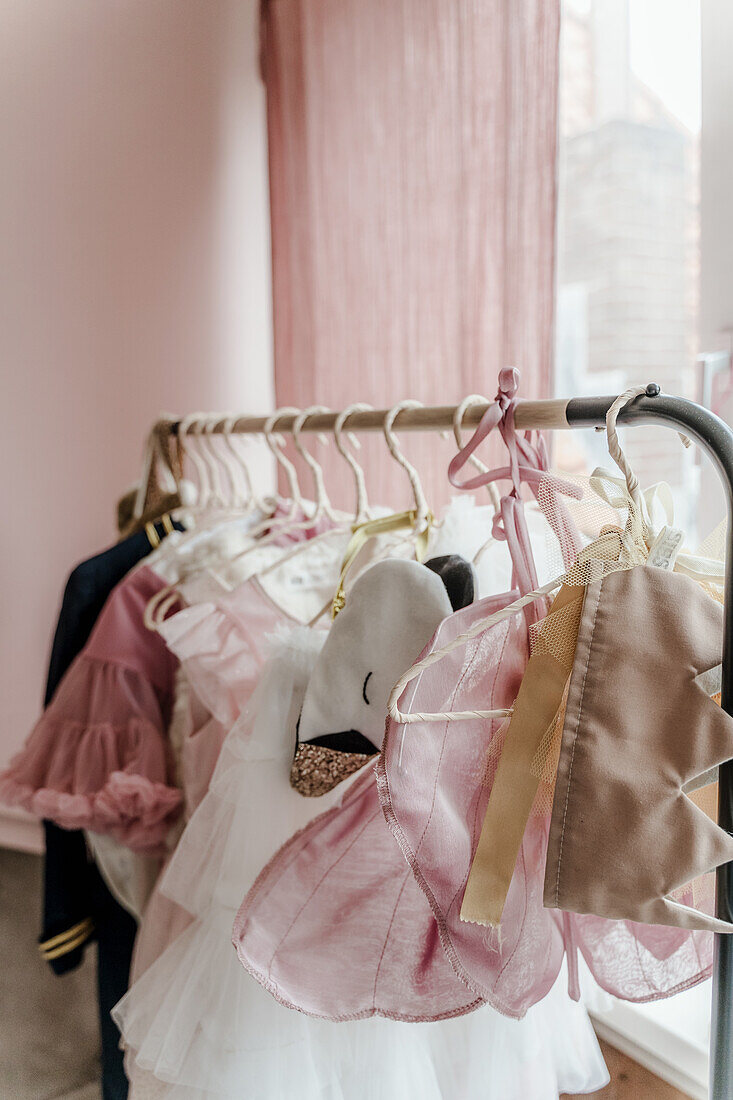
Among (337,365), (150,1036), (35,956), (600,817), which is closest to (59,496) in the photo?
(337,365)

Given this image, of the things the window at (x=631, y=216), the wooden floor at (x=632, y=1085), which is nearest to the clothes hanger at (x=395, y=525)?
the wooden floor at (x=632, y=1085)

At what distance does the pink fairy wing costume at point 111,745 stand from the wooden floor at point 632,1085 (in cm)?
56

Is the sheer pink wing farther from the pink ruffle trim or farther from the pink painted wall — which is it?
the pink painted wall

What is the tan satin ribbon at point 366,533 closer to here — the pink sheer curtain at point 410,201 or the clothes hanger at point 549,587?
the clothes hanger at point 549,587

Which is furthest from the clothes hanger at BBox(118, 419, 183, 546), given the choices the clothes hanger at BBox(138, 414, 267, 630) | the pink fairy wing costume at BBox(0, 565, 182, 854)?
the pink fairy wing costume at BBox(0, 565, 182, 854)

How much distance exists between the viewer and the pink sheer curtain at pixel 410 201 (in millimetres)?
1238

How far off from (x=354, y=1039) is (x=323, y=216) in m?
1.38

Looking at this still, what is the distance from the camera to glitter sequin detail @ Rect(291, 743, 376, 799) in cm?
74

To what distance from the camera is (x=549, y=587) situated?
59 cm

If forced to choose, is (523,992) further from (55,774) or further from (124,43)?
(124,43)

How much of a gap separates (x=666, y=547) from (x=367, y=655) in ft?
0.85

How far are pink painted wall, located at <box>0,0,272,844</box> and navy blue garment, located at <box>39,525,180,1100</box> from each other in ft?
3.15

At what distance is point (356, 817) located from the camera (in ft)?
2.32

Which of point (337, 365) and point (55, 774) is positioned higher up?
point (337, 365)
